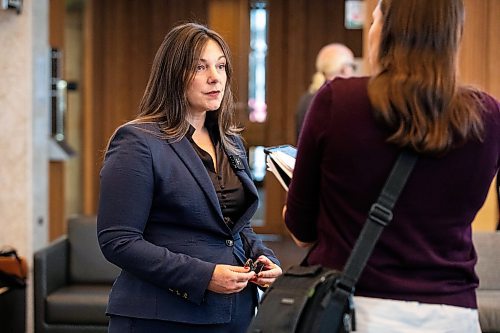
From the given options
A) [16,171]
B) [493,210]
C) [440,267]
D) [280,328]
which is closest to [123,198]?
[280,328]

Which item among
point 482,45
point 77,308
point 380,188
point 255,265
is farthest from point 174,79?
point 482,45

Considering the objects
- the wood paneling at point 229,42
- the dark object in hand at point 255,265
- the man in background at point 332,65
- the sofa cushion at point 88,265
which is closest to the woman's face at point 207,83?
the dark object in hand at point 255,265

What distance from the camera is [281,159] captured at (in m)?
2.23

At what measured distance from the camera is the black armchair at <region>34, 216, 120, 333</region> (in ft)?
16.2

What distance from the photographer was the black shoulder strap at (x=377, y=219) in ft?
5.90

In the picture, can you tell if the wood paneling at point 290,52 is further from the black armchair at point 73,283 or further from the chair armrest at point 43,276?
the chair armrest at point 43,276

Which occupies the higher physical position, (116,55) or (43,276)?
(116,55)

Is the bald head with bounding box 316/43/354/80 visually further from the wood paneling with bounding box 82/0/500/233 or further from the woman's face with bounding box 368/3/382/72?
the woman's face with bounding box 368/3/382/72

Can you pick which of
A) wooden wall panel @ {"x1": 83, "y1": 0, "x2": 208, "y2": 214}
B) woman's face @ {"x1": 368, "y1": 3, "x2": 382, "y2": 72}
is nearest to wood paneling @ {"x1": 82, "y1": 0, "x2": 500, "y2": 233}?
wooden wall panel @ {"x1": 83, "y1": 0, "x2": 208, "y2": 214}

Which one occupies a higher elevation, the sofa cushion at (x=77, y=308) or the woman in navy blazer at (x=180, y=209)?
the woman in navy blazer at (x=180, y=209)

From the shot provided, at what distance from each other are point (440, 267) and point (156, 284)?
2.64 feet

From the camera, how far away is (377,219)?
1.79 metres

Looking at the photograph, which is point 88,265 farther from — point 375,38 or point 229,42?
point 229,42

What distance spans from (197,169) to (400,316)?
2.60 ft
